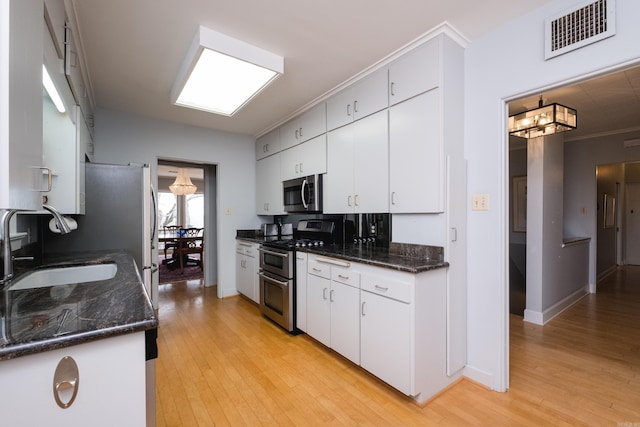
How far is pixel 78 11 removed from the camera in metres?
1.82

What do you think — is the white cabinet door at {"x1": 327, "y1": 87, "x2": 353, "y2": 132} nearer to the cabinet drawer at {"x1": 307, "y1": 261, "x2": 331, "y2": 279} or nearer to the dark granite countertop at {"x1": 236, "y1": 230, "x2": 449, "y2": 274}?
the dark granite countertop at {"x1": 236, "y1": 230, "x2": 449, "y2": 274}

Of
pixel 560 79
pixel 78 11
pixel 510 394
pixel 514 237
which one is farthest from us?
pixel 514 237

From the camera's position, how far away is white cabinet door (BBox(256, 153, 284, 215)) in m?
4.01

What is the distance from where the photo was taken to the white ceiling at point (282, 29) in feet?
5.82

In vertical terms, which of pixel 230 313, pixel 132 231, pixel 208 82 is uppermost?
pixel 208 82

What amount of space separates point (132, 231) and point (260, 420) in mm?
1997

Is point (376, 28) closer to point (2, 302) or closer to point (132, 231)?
point (2, 302)

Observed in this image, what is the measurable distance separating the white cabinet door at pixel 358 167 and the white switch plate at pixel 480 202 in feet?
2.07

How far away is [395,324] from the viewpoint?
1.89 m

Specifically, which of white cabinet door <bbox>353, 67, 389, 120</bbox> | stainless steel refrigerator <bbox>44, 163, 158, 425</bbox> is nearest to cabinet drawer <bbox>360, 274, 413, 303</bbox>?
white cabinet door <bbox>353, 67, 389, 120</bbox>

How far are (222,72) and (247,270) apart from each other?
2.59m

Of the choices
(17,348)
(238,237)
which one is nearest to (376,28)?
(17,348)

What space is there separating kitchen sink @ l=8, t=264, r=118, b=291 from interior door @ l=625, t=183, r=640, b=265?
9.96 metres

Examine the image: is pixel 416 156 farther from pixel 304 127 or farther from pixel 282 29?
pixel 304 127
